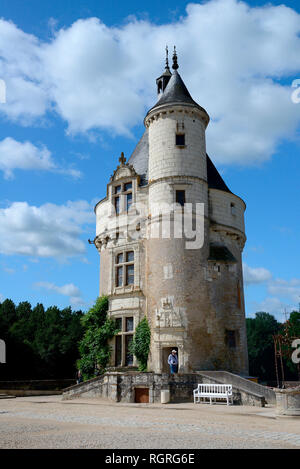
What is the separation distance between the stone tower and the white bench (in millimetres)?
3520

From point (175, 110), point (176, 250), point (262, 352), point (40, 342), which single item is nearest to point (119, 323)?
point (176, 250)

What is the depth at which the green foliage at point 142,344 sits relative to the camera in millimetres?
21469

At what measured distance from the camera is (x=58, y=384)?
84.1 ft

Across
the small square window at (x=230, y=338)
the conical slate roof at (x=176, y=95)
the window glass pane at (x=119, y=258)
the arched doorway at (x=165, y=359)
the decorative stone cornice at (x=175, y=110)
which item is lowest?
the arched doorway at (x=165, y=359)

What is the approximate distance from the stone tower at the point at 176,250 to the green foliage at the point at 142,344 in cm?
29

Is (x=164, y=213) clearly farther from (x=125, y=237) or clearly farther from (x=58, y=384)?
(x=58, y=384)

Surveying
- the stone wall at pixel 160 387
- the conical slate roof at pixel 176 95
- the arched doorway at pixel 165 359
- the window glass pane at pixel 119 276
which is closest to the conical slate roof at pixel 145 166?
the conical slate roof at pixel 176 95

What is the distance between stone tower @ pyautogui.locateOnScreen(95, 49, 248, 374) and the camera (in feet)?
69.7

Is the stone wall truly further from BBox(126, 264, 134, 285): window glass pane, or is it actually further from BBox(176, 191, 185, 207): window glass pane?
BBox(176, 191, 185, 207): window glass pane

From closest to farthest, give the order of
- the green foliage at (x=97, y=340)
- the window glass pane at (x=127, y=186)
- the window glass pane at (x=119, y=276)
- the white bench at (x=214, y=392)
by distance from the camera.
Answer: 1. the white bench at (x=214, y=392)
2. the green foliage at (x=97, y=340)
3. the window glass pane at (x=119, y=276)
4. the window glass pane at (x=127, y=186)

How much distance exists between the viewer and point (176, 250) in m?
21.8

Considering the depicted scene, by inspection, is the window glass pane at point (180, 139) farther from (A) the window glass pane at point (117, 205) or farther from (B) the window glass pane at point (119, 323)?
(B) the window glass pane at point (119, 323)

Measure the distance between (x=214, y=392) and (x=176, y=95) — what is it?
16021 mm

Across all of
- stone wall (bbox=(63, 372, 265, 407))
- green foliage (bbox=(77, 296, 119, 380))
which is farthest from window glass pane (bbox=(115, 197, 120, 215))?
stone wall (bbox=(63, 372, 265, 407))
